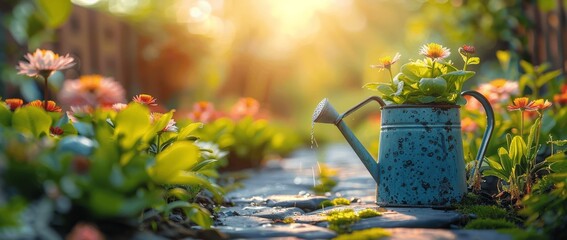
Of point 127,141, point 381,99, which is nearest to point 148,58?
point 381,99

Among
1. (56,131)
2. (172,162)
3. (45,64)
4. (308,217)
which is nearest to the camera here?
(172,162)

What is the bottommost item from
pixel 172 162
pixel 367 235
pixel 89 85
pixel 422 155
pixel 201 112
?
pixel 367 235

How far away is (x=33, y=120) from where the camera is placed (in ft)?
7.25

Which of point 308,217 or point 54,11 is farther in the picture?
point 308,217

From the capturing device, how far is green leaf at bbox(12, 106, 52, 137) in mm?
2201

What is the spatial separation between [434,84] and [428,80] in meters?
0.03

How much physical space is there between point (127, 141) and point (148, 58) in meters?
5.35

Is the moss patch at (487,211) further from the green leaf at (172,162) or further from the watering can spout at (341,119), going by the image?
the green leaf at (172,162)

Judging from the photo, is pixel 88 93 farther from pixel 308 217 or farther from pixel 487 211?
pixel 487 211

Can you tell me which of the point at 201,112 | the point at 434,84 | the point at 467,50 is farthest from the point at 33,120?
the point at 201,112

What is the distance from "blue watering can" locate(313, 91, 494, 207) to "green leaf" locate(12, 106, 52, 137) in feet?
3.26

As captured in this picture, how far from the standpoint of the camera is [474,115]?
388cm

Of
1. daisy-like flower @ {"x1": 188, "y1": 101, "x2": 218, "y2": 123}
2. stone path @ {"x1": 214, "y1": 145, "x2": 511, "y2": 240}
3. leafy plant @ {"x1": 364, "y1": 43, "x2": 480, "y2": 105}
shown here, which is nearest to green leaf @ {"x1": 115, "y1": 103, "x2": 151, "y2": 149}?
stone path @ {"x1": 214, "y1": 145, "x2": 511, "y2": 240}

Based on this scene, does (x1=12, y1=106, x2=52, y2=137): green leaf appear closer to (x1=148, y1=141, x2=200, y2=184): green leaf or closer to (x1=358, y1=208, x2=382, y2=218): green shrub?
(x1=148, y1=141, x2=200, y2=184): green leaf
